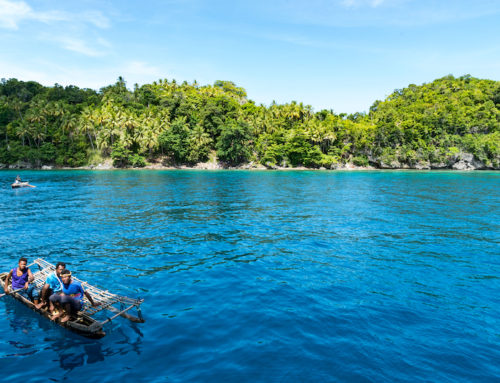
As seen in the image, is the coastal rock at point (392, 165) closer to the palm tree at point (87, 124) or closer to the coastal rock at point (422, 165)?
the coastal rock at point (422, 165)

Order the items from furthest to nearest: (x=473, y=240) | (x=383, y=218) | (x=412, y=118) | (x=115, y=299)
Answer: (x=412, y=118), (x=383, y=218), (x=473, y=240), (x=115, y=299)

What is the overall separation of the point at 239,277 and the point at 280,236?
7.86 meters

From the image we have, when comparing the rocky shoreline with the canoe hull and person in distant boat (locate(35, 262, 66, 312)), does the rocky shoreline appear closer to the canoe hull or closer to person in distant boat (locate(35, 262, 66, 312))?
person in distant boat (locate(35, 262, 66, 312))

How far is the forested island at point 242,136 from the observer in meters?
112

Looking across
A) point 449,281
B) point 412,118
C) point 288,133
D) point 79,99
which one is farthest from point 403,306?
point 79,99

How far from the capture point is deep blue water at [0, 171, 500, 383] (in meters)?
8.53

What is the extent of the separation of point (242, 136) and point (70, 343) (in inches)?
4285

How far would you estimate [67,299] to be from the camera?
403 inches

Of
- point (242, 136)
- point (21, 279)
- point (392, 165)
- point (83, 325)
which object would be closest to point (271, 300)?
point (83, 325)

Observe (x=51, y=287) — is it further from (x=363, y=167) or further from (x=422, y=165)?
(x=422, y=165)

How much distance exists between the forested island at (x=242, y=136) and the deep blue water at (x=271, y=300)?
91205 millimetres

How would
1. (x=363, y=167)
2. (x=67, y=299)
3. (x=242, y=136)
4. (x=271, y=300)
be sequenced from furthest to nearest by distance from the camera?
(x=363, y=167) < (x=242, y=136) < (x=271, y=300) < (x=67, y=299)

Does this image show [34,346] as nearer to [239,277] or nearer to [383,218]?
[239,277]

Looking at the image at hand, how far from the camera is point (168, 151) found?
4688 inches
